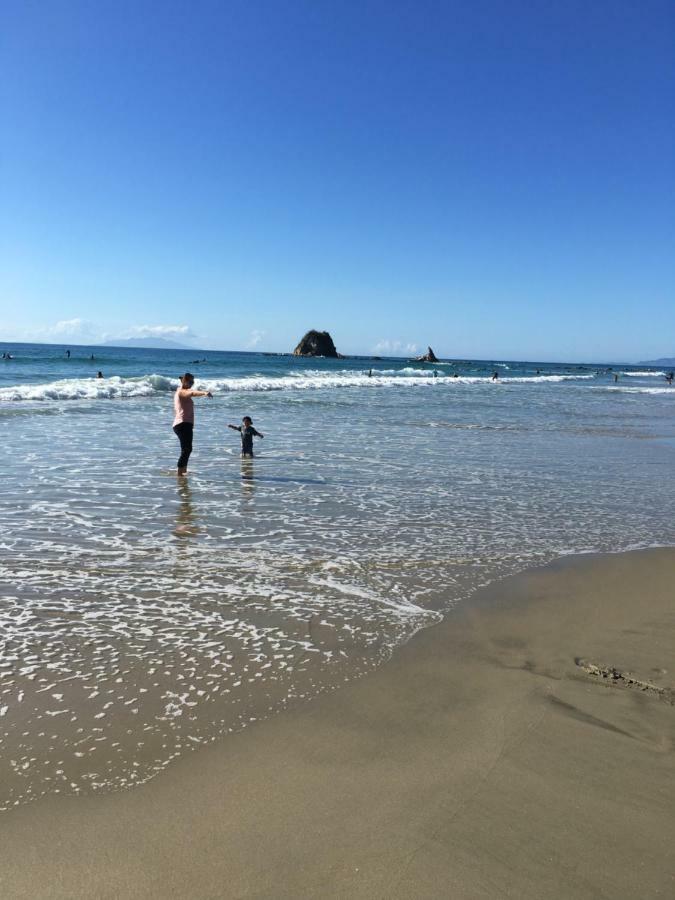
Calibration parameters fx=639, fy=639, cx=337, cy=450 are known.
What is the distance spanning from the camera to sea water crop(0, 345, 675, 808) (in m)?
3.61

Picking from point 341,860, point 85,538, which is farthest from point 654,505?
point 341,860

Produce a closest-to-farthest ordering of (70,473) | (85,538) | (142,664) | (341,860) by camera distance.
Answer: (341,860), (142,664), (85,538), (70,473)

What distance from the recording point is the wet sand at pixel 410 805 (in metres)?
2.42

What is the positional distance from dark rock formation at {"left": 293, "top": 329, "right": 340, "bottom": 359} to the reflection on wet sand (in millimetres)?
151809

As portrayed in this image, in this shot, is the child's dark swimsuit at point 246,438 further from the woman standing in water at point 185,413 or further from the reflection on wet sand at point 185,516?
the reflection on wet sand at point 185,516

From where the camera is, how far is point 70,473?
11078 millimetres

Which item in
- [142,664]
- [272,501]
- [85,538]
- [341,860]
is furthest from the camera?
[272,501]

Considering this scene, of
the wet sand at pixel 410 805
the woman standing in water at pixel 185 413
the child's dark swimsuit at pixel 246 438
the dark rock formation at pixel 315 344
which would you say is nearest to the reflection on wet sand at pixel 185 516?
the woman standing in water at pixel 185 413

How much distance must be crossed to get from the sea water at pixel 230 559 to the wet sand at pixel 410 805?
287 millimetres

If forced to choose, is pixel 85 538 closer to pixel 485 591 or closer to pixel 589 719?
pixel 485 591

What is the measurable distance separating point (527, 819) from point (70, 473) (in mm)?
10016

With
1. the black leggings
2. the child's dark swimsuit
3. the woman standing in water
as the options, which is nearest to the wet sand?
the black leggings

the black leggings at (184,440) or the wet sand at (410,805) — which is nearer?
the wet sand at (410,805)

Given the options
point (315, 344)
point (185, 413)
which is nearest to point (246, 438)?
point (185, 413)
